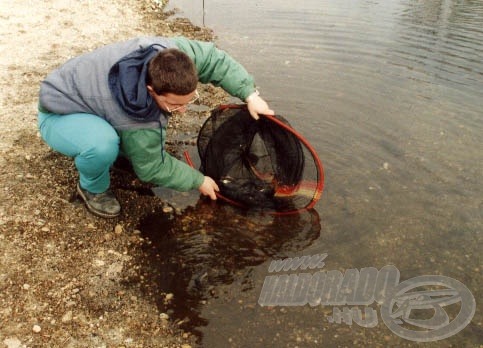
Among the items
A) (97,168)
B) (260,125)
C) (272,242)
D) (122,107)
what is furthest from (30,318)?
(260,125)

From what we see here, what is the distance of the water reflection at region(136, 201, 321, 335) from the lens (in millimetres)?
3201

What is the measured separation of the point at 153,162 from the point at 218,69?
3.06ft

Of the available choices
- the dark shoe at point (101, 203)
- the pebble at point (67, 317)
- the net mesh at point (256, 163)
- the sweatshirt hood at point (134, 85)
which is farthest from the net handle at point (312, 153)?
the pebble at point (67, 317)

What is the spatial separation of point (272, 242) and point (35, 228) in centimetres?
200

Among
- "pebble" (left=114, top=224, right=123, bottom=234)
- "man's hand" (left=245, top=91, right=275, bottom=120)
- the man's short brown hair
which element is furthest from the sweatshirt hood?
"pebble" (left=114, top=224, right=123, bottom=234)

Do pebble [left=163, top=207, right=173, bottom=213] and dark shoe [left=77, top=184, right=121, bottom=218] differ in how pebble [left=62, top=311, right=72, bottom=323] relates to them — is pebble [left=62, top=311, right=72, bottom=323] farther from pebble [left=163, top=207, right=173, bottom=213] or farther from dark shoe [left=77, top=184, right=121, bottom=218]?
pebble [left=163, top=207, right=173, bottom=213]

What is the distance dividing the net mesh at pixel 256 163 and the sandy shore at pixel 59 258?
699mm

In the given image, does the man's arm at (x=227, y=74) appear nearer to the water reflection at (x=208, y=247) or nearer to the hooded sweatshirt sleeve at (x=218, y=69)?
the hooded sweatshirt sleeve at (x=218, y=69)

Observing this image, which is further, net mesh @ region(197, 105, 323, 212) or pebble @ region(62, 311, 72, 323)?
net mesh @ region(197, 105, 323, 212)

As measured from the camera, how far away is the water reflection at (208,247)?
3.20 metres

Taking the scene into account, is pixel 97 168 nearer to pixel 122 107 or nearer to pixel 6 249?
pixel 122 107

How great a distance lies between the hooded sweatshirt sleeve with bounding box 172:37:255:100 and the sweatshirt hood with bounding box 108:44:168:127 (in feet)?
1.18

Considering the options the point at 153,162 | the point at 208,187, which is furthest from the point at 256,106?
the point at 153,162

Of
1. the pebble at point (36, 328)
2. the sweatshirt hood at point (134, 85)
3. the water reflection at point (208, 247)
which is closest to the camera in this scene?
the pebble at point (36, 328)
